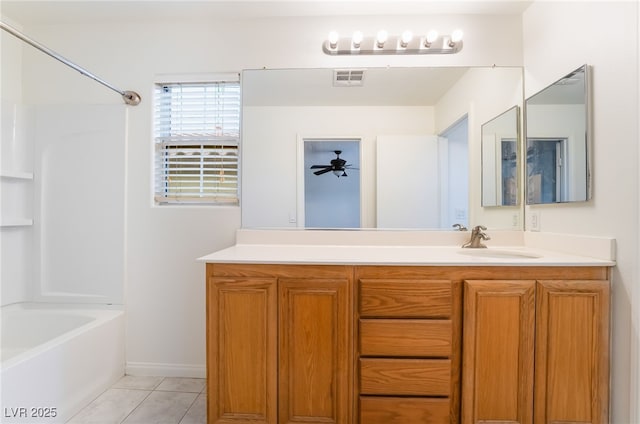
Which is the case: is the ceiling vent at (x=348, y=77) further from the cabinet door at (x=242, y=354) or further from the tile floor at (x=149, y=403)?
the tile floor at (x=149, y=403)

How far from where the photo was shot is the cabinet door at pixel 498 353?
1.23 meters

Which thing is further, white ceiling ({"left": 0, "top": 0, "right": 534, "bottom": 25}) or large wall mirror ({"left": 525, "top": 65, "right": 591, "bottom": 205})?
white ceiling ({"left": 0, "top": 0, "right": 534, "bottom": 25})

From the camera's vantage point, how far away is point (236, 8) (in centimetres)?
177

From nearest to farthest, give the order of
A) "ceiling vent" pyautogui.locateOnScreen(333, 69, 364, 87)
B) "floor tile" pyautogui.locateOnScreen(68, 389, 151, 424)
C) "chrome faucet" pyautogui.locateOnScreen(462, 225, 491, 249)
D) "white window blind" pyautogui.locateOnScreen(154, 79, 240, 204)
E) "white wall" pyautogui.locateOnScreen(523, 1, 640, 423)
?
"white wall" pyautogui.locateOnScreen(523, 1, 640, 423) → "floor tile" pyautogui.locateOnScreen(68, 389, 151, 424) → "chrome faucet" pyautogui.locateOnScreen(462, 225, 491, 249) → "ceiling vent" pyautogui.locateOnScreen(333, 69, 364, 87) → "white window blind" pyautogui.locateOnScreen(154, 79, 240, 204)

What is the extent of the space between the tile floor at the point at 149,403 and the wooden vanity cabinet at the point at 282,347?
394 mm

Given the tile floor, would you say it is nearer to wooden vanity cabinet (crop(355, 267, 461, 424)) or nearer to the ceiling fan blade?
wooden vanity cabinet (crop(355, 267, 461, 424))

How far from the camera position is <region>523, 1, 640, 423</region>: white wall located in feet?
3.80

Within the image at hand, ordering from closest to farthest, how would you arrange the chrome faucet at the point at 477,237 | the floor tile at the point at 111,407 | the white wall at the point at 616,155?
1. the white wall at the point at 616,155
2. the floor tile at the point at 111,407
3. the chrome faucet at the point at 477,237

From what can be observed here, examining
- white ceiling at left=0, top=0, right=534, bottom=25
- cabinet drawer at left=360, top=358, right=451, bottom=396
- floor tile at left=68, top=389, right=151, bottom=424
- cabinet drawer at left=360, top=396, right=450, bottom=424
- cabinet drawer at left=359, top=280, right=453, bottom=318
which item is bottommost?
floor tile at left=68, top=389, right=151, bottom=424

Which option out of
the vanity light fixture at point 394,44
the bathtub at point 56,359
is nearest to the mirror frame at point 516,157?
the vanity light fixture at point 394,44

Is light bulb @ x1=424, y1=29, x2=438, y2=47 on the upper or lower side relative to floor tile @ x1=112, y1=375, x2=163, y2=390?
upper

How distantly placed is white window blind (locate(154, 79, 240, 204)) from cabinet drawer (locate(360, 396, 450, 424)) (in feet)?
4.60

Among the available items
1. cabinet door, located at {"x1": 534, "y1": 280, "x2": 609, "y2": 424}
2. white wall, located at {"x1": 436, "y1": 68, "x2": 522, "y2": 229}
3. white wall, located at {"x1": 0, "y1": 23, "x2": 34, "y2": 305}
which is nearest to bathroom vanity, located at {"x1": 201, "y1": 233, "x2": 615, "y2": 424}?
cabinet door, located at {"x1": 534, "y1": 280, "x2": 609, "y2": 424}

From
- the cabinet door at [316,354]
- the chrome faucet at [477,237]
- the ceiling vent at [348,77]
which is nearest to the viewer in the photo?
the cabinet door at [316,354]
